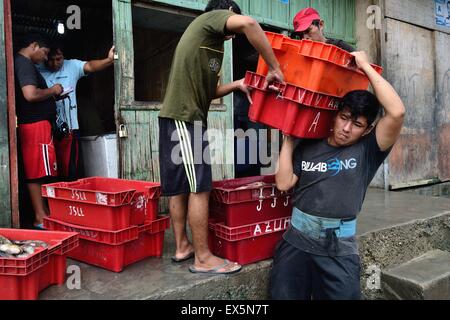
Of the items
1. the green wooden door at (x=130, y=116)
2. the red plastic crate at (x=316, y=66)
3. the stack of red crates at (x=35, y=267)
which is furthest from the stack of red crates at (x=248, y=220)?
the green wooden door at (x=130, y=116)

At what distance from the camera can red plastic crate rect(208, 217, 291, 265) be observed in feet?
9.14

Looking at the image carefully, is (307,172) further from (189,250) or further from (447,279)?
(447,279)

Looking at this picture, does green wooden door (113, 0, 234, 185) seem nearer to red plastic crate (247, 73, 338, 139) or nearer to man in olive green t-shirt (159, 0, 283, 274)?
man in olive green t-shirt (159, 0, 283, 274)

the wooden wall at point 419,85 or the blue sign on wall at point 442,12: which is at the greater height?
the blue sign on wall at point 442,12

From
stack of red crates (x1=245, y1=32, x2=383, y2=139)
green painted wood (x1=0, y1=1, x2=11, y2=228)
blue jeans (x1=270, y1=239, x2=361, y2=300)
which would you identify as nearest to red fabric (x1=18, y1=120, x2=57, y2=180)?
green painted wood (x1=0, y1=1, x2=11, y2=228)

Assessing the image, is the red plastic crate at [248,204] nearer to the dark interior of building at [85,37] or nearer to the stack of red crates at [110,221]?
the stack of red crates at [110,221]

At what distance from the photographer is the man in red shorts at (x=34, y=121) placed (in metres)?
3.66

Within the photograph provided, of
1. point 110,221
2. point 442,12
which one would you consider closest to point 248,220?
point 110,221

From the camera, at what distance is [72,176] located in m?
4.35

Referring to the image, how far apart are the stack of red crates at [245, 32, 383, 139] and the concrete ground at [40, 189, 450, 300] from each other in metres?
1.11

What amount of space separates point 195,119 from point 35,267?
4.42 ft

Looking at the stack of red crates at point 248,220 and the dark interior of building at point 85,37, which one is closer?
the stack of red crates at point 248,220
